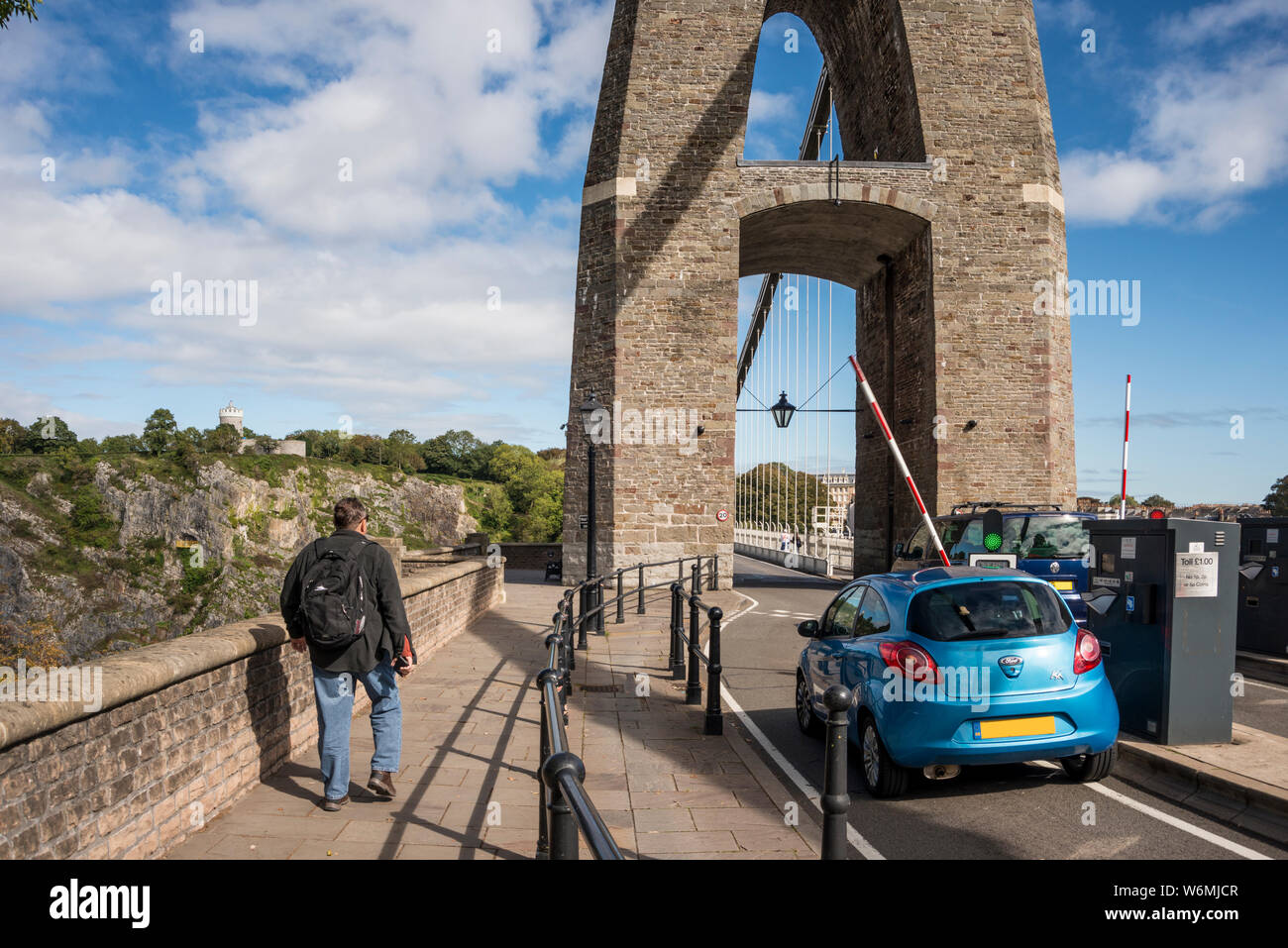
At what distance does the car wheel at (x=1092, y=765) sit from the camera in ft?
17.4

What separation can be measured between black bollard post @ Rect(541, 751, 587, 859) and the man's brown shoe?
277 centimetres

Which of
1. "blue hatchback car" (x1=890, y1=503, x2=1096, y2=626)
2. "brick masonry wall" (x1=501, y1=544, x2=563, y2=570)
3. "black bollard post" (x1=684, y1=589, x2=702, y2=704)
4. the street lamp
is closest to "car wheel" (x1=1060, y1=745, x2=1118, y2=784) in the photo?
"black bollard post" (x1=684, y1=589, x2=702, y2=704)

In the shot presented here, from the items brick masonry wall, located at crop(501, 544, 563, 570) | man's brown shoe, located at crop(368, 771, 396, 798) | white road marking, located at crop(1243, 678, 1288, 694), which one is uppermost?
man's brown shoe, located at crop(368, 771, 396, 798)

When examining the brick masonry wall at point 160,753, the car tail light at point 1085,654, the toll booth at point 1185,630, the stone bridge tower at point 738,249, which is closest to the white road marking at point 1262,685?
the toll booth at point 1185,630

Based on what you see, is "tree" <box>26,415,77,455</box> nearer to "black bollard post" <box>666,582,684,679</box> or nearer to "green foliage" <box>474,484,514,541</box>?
"green foliage" <box>474,484,514,541</box>

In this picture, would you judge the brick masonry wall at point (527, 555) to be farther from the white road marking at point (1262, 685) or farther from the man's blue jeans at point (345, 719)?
the man's blue jeans at point (345, 719)

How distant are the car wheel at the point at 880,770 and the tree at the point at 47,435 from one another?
146033 millimetres

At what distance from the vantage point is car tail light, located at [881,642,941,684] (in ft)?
16.4

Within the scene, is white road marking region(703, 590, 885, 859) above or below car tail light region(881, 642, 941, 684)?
below

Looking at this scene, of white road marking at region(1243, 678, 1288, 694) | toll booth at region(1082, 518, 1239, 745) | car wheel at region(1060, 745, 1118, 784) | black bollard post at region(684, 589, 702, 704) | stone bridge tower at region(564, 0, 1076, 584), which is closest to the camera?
car wheel at region(1060, 745, 1118, 784)

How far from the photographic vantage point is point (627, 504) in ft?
67.3

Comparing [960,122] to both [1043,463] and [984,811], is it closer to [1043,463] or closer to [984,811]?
[1043,463]
